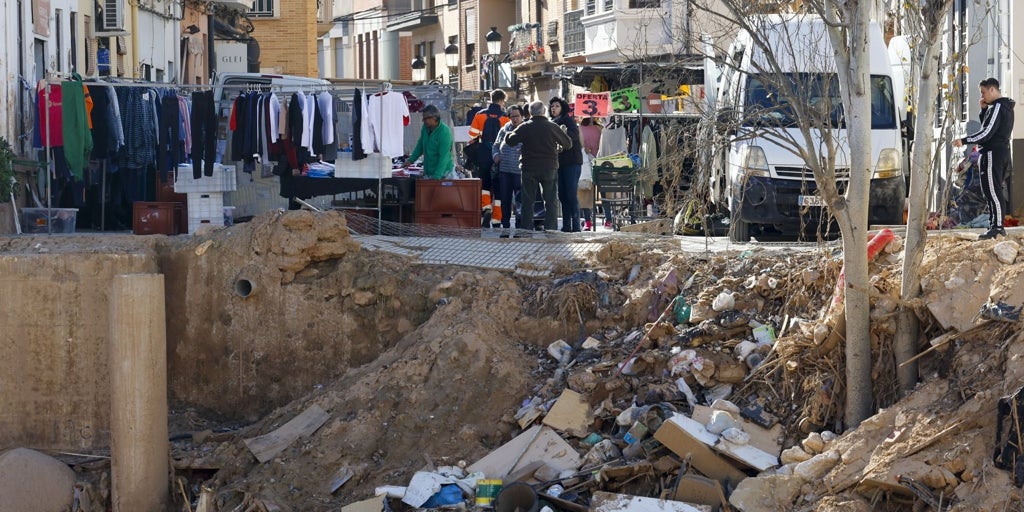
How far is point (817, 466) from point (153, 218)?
29.4 feet

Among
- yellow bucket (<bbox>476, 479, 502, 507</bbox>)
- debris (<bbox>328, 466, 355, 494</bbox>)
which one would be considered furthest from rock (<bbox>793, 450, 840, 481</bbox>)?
debris (<bbox>328, 466, 355, 494</bbox>)

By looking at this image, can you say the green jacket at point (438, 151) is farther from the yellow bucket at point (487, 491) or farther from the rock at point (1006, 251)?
the rock at point (1006, 251)

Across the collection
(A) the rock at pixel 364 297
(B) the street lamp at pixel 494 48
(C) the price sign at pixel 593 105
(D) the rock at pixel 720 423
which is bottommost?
(D) the rock at pixel 720 423

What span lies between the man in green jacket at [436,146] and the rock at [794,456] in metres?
7.25

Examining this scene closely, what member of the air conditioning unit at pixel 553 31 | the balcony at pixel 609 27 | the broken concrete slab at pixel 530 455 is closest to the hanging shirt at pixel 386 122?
the broken concrete slab at pixel 530 455

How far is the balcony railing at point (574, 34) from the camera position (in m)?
33.3

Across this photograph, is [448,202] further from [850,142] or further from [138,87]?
[850,142]

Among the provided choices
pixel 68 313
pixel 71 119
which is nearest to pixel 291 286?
pixel 68 313

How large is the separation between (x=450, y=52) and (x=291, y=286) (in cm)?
2096

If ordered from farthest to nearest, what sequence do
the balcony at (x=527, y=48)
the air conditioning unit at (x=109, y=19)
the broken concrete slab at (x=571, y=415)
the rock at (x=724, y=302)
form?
the balcony at (x=527, y=48), the air conditioning unit at (x=109, y=19), the rock at (x=724, y=302), the broken concrete slab at (x=571, y=415)

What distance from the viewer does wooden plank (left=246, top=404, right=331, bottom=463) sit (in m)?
10.9

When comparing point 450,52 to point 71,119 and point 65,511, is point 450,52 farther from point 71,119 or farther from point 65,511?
point 65,511

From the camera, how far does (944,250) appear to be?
9.71m

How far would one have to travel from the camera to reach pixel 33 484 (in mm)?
11383
